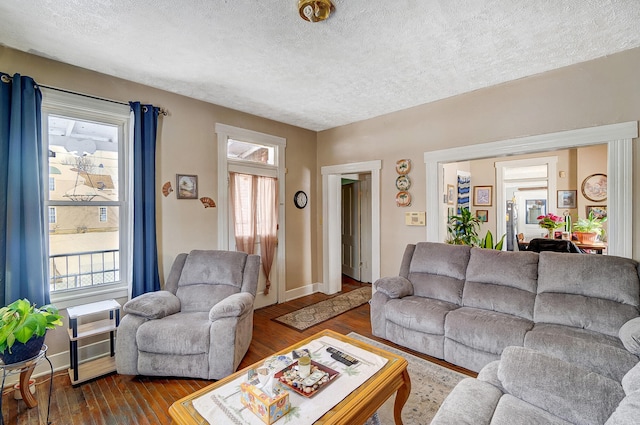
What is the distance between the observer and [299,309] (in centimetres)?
395

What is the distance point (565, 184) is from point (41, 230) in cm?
729

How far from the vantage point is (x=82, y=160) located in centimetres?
271

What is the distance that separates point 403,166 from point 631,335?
257cm

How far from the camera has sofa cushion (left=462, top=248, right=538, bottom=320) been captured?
2500 mm

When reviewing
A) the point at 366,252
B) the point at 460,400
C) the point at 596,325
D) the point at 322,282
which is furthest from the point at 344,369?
the point at 366,252

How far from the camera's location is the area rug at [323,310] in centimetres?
348

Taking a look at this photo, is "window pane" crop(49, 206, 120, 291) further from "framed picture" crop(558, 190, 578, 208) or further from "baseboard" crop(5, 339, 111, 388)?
"framed picture" crop(558, 190, 578, 208)

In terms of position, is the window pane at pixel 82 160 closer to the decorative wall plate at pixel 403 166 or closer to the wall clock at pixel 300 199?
the wall clock at pixel 300 199

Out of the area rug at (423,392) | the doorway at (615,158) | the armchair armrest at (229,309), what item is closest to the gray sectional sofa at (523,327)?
the area rug at (423,392)

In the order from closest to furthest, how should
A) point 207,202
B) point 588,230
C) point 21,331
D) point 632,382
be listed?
1. point 632,382
2. point 21,331
3. point 207,202
4. point 588,230

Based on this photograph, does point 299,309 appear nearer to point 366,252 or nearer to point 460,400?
point 366,252

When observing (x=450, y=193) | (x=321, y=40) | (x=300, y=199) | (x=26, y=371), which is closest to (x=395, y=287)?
(x=300, y=199)

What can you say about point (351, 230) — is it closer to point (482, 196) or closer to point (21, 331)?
point (482, 196)

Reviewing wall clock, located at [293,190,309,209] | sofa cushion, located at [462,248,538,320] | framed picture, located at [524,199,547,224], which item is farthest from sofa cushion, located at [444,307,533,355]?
framed picture, located at [524,199,547,224]
